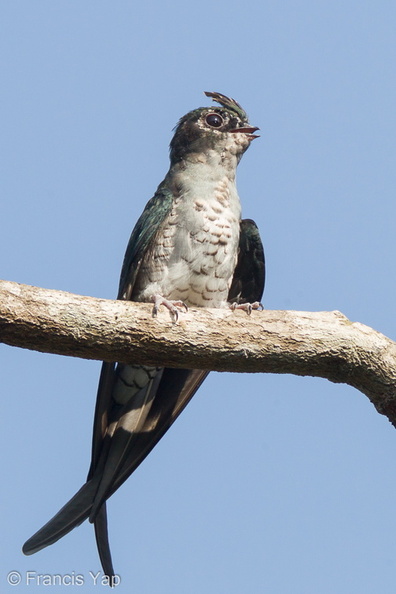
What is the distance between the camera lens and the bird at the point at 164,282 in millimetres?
6711

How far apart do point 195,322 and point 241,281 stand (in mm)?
2588

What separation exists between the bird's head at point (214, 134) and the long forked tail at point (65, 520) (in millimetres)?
3338

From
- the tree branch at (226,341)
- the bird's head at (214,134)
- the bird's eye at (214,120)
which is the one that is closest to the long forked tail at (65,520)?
the tree branch at (226,341)

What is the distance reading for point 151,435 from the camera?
23.0ft

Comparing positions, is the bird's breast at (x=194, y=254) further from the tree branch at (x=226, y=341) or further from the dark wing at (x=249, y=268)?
the tree branch at (x=226, y=341)

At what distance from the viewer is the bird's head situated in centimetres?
769

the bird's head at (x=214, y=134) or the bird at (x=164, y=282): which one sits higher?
the bird's head at (x=214, y=134)

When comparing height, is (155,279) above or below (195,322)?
above

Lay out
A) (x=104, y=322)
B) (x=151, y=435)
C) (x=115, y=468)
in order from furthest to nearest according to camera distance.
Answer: (x=151, y=435), (x=115, y=468), (x=104, y=322)

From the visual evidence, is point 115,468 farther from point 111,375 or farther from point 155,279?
point 155,279

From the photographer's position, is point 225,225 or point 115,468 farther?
point 225,225

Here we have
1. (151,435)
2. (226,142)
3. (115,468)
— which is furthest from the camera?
(226,142)

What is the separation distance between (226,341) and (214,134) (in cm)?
310

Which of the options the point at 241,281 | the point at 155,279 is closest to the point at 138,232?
the point at 155,279
